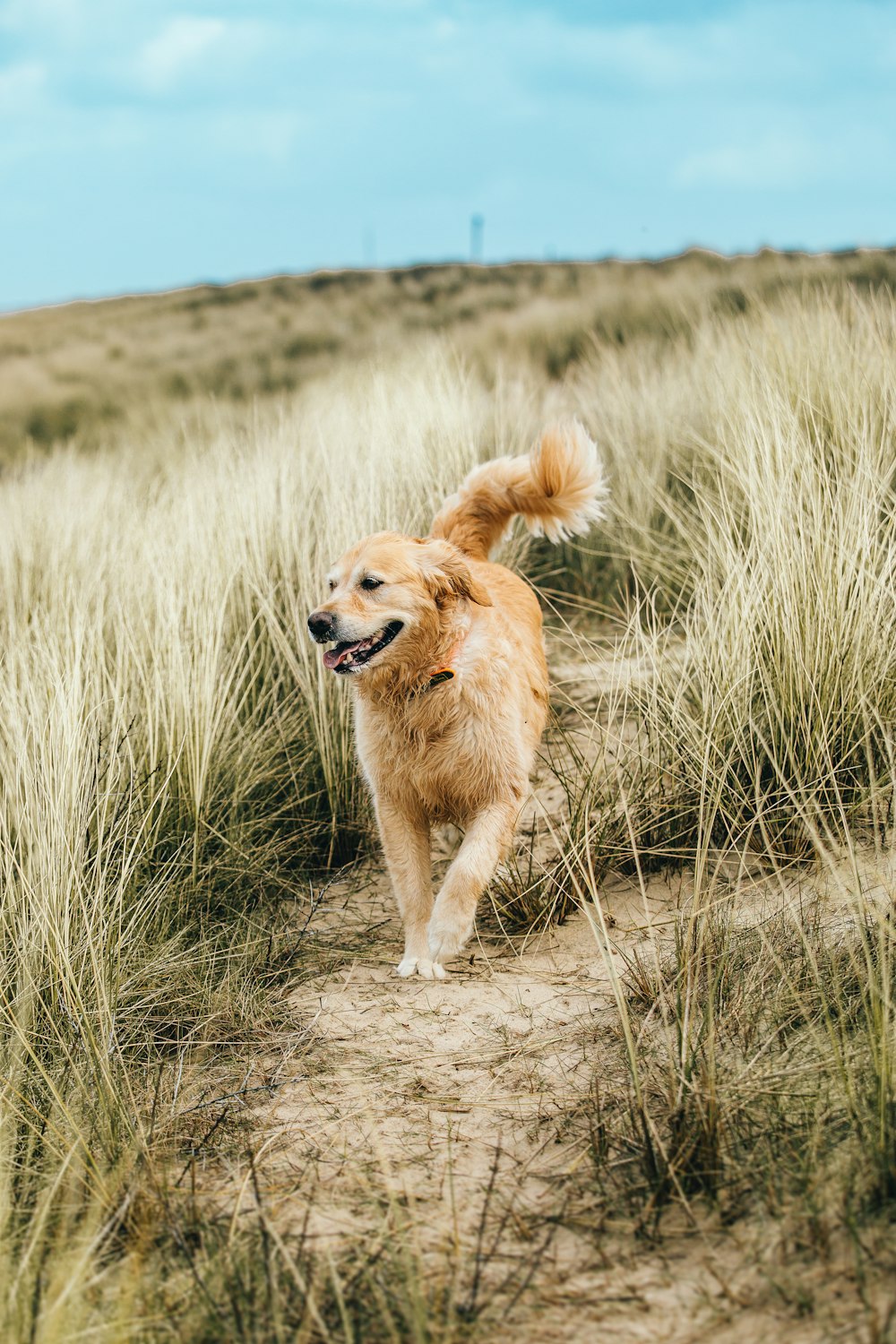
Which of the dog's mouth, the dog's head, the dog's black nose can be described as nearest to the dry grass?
the dog's head

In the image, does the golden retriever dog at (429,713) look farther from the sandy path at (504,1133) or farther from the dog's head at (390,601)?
the sandy path at (504,1133)

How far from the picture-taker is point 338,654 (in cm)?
320

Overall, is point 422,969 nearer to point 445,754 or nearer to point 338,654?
point 445,754

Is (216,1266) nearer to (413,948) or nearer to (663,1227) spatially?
(663,1227)

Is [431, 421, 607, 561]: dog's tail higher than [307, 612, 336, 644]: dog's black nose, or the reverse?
[431, 421, 607, 561]: dog's tail

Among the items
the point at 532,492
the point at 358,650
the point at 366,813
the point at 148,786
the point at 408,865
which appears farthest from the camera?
the point at 366,813

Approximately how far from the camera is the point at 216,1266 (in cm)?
194

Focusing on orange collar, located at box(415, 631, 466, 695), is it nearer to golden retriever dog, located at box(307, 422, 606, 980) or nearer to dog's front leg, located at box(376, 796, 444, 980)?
golden retriever dog, located at box(307, 422, 606, 980)

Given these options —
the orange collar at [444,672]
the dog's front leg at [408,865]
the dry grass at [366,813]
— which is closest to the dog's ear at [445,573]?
the orange collar at [444,672]

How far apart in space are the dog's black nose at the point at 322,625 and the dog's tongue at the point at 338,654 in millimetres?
58

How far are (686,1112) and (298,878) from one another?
2078 millimetres

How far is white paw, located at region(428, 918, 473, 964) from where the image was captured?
123 inches

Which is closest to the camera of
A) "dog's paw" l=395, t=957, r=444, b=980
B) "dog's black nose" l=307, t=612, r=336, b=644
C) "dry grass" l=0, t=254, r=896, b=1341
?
"dry grass" l=0, t=254, r=896, b=1341

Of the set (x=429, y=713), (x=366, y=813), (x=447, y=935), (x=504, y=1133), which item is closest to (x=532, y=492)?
(x=429, y=713)
